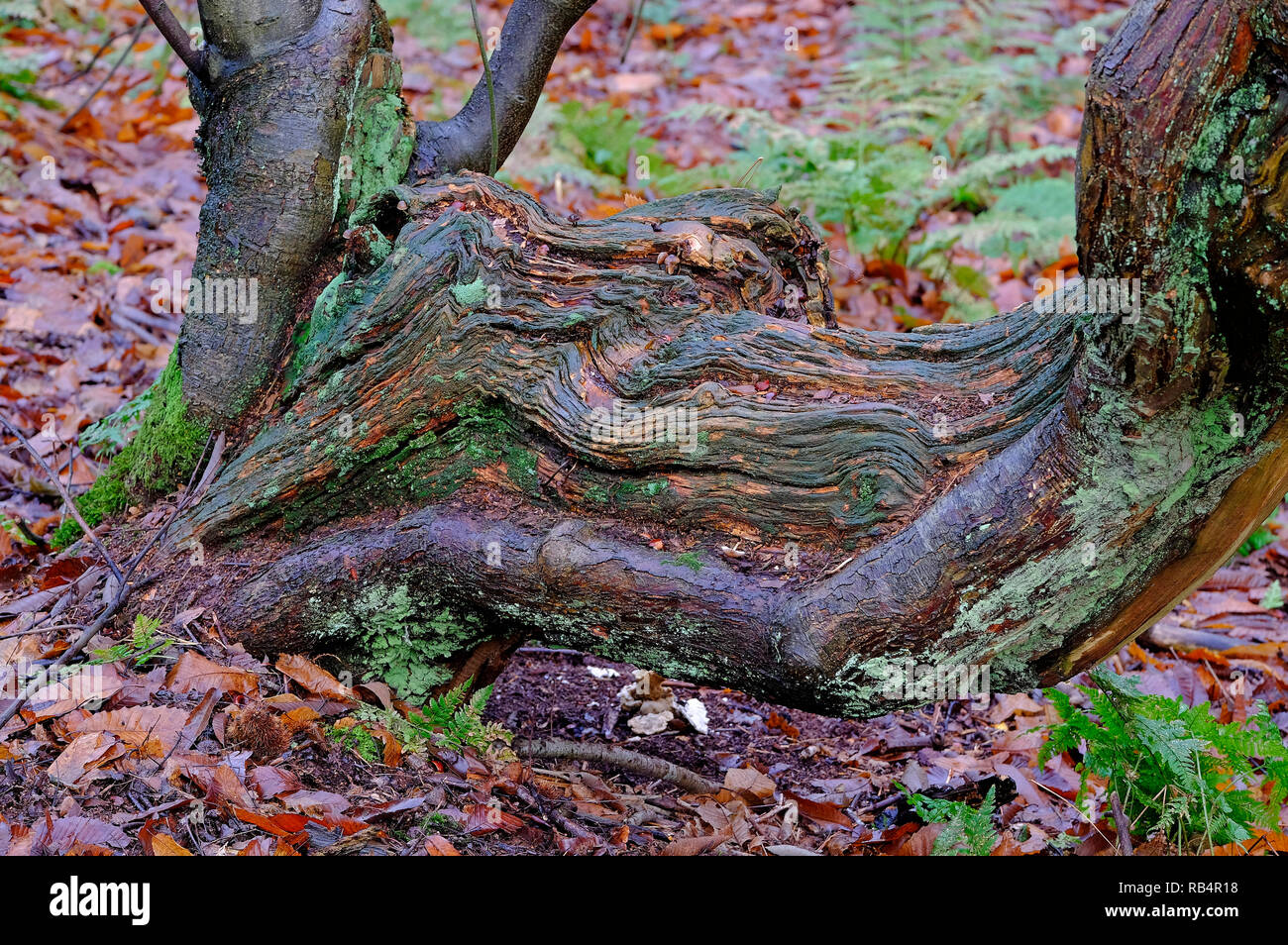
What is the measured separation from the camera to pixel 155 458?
3.78m

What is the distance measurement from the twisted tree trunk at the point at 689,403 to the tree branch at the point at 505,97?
0.01 metres

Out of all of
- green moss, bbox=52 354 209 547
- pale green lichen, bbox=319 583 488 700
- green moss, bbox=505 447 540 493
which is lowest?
pale green lichen, bbox=319 583 488 700

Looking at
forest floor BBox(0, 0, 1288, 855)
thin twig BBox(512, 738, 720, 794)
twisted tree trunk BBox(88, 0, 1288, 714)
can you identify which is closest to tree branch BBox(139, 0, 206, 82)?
twisted tree trunk BBox(88, 0, 1288, 714)

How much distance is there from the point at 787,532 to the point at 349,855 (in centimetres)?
137

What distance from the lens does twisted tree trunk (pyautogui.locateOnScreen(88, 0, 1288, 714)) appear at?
220 centimetres

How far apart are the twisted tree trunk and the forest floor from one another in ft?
1.28

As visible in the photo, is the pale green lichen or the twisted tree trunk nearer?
the twisted tree trunk

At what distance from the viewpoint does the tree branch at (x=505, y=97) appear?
3908 millimetres

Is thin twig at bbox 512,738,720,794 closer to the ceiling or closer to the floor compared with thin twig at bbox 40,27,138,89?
closer to the floor

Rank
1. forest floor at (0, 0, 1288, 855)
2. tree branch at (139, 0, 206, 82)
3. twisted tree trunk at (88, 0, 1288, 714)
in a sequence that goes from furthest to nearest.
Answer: tree branch at (139, 0, 206, 82), forest floor at (0, 0, 1288, 855), twisted tree trunk at (88, 0, 1288, 714)

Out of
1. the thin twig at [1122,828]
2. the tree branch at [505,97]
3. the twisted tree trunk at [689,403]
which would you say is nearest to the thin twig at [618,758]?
the twisted tree trunk at [689,403]

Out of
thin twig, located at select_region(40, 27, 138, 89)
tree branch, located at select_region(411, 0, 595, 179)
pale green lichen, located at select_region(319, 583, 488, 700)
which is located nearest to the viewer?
pale green lichen, located at select_region(319, 583, 488, 700)

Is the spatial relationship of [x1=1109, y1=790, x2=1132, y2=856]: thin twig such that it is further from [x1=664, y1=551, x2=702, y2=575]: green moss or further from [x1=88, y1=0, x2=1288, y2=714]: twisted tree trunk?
[x1=664, y1=551, x2=702, y2=575]: green moss

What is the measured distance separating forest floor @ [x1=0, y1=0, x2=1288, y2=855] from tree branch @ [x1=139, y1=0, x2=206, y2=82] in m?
1.56
